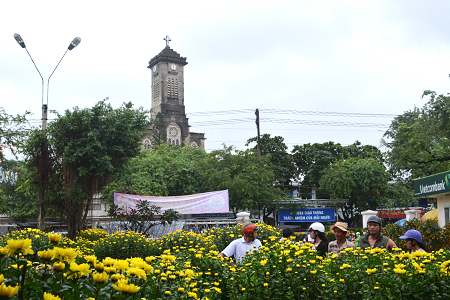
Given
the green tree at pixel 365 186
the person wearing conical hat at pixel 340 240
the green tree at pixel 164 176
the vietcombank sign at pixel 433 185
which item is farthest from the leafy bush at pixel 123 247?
the green tree at pixel 365 186

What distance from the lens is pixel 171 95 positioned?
75812mm

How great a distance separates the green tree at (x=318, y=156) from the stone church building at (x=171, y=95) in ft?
101

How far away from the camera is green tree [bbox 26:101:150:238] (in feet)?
57.4

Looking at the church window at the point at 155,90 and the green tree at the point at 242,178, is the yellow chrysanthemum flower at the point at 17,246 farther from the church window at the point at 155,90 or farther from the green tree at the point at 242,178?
Result: the church window at the point at 155,90

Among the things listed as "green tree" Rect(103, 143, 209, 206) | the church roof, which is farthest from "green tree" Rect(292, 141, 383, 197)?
the church roof

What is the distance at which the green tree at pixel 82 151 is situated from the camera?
1748 cm

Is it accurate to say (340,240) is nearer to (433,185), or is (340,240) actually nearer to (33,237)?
(33,237)

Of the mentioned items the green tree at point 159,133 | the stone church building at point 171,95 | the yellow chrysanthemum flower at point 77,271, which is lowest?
the yellow chrysanthemum flower at point 77,271

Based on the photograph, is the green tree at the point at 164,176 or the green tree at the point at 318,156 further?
the green tree at the point at 318,156

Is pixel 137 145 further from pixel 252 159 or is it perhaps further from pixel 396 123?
pixel 396 123

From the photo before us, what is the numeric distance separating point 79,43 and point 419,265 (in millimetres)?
15240

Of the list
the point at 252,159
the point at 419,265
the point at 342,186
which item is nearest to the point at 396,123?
the point at 342,186

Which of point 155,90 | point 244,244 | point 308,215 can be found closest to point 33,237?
point 244,244

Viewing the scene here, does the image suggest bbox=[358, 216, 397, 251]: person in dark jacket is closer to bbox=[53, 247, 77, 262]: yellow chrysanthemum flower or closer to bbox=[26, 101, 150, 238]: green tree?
bbox=[53, 247, 77, 262]: yellow chrysanthemum flower
